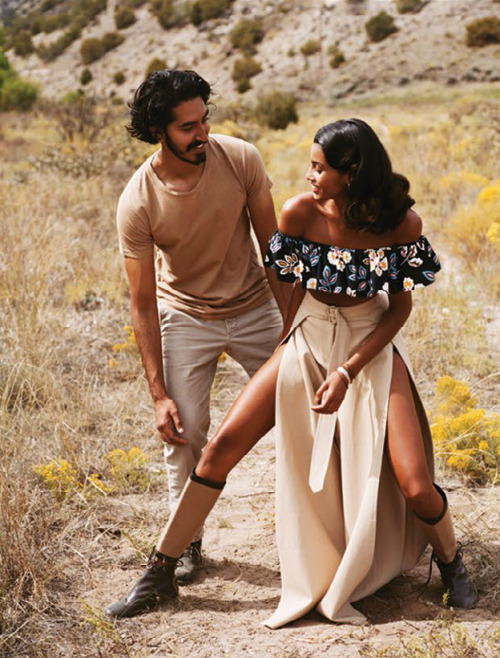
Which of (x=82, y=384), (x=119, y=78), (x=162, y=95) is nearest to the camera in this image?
(x=162, y=95)

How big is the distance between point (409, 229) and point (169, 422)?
1.11m

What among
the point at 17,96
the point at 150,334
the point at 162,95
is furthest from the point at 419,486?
the point at 17,96

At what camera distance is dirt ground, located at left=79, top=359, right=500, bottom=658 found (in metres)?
2.69

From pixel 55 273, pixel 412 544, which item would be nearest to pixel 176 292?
pixel 412 544

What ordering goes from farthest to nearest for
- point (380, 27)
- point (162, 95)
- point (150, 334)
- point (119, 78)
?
point (119, 78) → point (380, 27) → point (150, 334) → point (162, 95)

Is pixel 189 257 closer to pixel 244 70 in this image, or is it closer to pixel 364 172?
pixel 364 172

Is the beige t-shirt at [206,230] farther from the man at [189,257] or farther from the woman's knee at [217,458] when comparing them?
the woman's knee at [217,458]

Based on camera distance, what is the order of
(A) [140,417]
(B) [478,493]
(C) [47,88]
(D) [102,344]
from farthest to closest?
1. (C) [47,88]
2. (D) [102,344]
3. (A) [140,417]
4. (B) [478,493]

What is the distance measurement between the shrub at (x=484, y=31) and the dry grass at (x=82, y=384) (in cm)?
2269

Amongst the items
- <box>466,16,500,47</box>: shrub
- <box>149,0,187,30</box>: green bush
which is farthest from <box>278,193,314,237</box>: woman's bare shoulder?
<box>149,0,187,30</box>: green bush

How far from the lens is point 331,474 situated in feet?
9.36

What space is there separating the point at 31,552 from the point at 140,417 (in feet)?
5.02

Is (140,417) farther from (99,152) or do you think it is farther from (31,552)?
(99,152)

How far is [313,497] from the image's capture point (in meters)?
2.85
